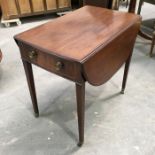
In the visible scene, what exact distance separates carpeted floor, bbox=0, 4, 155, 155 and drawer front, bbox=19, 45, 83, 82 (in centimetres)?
57

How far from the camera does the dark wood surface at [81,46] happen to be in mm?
1007

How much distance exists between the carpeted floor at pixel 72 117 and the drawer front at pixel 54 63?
0.57 metres

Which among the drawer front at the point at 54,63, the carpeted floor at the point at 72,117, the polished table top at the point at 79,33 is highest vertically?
the polished table top at the point at 79,33

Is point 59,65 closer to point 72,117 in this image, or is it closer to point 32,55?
point 32,55

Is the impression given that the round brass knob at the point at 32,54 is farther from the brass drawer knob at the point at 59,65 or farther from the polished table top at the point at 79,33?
the brass drawer knob at the point at 59,65

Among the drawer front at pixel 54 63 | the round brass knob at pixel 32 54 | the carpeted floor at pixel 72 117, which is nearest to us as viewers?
the drawer front at pixel 54 63

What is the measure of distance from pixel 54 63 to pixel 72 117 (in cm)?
65

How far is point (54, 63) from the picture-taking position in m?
1.06

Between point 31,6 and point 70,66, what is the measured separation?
7.61ft

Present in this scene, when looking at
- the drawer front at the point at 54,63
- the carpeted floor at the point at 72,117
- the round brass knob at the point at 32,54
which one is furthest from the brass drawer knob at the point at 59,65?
the carpeted floor at the point at 72,117

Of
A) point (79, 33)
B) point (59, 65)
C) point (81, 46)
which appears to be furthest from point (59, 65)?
point (79, 33)

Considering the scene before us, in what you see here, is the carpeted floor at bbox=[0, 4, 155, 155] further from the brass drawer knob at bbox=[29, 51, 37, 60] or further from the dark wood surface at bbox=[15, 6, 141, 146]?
the brass drawer knob at bbox=[29, 51, 37, 60]

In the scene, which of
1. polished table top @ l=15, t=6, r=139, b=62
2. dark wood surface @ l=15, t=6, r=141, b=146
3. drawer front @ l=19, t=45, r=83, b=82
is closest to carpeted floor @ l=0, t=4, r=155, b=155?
dark wood surface @ l=15, t=6, r=141, b=146

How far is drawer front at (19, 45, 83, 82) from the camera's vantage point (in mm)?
996
